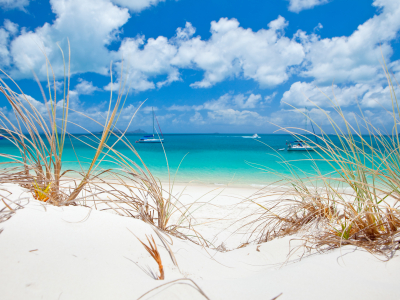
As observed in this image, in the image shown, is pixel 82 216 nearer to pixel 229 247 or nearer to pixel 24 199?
pixel 24 199

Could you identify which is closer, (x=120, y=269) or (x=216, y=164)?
(x=120, y=269)

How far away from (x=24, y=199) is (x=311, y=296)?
138 cm

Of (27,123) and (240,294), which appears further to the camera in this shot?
(27,123)

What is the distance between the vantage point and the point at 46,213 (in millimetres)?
1007

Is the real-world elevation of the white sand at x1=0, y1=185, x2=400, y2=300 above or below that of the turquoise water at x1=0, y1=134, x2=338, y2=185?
above

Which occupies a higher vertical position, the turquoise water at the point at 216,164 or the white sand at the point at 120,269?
the white sand at the point at 120,269

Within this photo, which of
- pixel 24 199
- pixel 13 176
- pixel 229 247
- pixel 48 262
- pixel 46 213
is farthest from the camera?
pixel 229 247

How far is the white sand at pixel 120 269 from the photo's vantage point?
67 centimetres

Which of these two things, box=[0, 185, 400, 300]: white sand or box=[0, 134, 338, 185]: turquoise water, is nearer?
box=[0, 185, 400, 300]: white sand

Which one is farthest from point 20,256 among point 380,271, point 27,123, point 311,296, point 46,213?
point 380,271

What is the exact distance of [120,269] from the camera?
30.7 inches

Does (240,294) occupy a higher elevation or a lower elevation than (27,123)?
lower

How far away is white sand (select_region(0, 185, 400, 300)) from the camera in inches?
26.5

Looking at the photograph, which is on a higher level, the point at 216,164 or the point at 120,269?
the point at 120,269
